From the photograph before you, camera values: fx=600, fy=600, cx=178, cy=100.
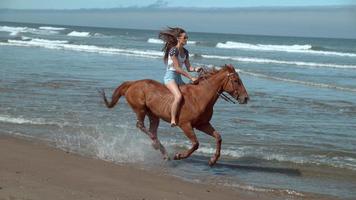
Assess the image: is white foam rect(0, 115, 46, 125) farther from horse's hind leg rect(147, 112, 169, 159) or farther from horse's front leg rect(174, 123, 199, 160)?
horse's front leg rect(174, 123, 199, 160)

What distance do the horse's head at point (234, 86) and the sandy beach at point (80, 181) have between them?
1.68 metres

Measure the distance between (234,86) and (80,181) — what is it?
9.76ft

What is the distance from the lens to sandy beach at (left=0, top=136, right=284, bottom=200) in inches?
242

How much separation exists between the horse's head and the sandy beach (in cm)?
→ 168

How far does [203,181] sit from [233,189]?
564 millimetres

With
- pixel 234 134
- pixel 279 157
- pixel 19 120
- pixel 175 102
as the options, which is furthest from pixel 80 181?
pixel 19 120

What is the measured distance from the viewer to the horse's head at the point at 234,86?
877 cm

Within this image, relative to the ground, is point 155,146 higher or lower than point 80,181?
lower

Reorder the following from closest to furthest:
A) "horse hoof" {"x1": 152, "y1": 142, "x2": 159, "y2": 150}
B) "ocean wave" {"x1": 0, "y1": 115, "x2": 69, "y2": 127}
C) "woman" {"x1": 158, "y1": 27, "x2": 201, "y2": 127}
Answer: "woman" {"x1": 158, "y1": 27, "x2": 201, "y2": 127} → "horse hoof" {"x1": 152, "y1": 142, "x2": 159, "y2": 150} → "ocean wave" {"x1": 0, "y1": 115, "x2": 69, "y2": 127}

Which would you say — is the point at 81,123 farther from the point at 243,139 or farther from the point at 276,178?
the point at 276,178

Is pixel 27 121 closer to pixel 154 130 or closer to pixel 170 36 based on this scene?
pixel 154 130

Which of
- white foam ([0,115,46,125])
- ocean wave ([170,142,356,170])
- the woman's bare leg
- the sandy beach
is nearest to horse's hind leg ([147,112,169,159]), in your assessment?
the woman's bare leg

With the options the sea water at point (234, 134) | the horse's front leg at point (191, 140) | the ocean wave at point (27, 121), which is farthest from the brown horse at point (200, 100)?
the ocean wave at point (27, 121)

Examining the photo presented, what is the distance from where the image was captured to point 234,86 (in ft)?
28.9
